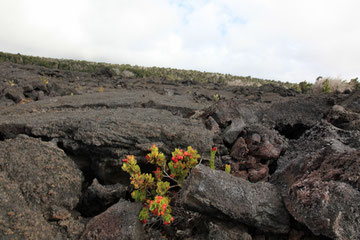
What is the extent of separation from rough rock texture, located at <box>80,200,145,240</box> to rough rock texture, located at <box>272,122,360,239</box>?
1660mm

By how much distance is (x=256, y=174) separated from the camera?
3473mm

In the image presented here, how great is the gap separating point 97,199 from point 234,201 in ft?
5.76

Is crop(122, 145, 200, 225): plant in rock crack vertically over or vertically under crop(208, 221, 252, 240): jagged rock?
over

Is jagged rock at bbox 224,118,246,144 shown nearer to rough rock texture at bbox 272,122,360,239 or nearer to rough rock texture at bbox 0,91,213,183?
rough rock texture at bbox 0,91,213,183

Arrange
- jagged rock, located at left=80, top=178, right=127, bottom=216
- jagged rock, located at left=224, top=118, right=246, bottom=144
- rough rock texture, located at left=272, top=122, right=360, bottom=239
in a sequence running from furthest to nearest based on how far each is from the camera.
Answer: jagged rock, located at left=224, top=118, right=246, bottom=144, jagged rock, located at left=80, top=178, right=127, bottom=216, rough rock texture, located at left=272, top=122, right=360, bottom=239

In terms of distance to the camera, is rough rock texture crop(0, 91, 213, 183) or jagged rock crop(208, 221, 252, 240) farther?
rough rock texture crop(0, 91, 213, 183)

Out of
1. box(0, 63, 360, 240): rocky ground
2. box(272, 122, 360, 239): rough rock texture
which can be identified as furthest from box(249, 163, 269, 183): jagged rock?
box(272, 122, 360, 239): rough rock texture

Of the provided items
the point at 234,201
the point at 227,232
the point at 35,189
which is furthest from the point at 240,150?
the point at 35,189

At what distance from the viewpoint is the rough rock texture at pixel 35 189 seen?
7.59 feet

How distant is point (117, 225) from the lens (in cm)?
259

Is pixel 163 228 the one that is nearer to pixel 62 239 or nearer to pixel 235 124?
pixel 62 239

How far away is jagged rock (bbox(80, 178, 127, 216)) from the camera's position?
9.91ft

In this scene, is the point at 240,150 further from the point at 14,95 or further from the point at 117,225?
the point at 14,95

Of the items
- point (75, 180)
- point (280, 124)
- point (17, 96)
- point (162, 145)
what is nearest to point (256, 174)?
point (162, 145)
